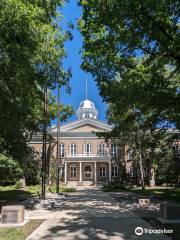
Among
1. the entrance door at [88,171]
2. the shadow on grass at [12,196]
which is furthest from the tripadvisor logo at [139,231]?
the entrance door at [88,171]

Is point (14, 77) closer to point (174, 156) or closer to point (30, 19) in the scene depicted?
point (30, 19)

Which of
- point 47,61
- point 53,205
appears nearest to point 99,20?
point 47,61

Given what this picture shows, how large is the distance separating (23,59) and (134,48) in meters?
4.84

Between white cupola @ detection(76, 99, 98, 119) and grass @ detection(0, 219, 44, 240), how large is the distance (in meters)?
66.4

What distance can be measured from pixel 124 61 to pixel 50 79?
3.60m

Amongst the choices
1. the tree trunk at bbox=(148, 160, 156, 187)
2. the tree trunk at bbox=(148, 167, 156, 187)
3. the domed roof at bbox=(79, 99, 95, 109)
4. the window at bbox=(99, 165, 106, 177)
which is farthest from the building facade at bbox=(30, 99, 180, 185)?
the domed roof at bbox=(79, 99, 95, 109)

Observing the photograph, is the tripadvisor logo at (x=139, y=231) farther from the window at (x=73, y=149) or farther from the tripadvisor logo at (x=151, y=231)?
the window at (x=73, y=149)

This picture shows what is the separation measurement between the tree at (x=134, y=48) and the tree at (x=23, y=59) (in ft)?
5.50

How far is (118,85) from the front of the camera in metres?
18.4

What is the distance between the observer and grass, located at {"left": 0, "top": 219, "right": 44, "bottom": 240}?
10.2 metres

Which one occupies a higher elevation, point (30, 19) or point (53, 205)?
point (30, 19)

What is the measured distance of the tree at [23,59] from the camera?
12234 mm

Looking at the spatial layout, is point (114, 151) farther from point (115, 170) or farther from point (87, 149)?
point (87, 149)

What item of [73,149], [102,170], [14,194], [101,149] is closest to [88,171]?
[102,170]
